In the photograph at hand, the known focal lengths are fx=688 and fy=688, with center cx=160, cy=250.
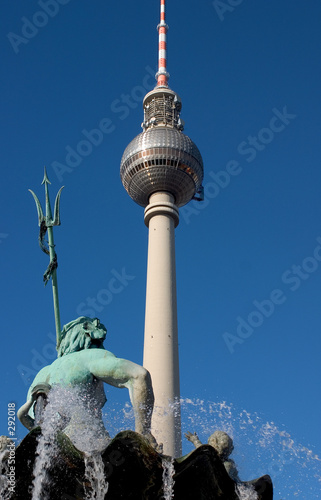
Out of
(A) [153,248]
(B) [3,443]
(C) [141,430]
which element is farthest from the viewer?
(A) [153,248]

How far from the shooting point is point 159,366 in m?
35.9


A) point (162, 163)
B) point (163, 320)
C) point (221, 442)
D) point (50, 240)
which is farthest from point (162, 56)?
point (221, 442)

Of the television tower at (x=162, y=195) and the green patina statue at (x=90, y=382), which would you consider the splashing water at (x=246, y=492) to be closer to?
the green patina statue at (x=90, y=382)

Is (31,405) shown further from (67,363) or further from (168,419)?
(168,419)

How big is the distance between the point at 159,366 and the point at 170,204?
12.1 m

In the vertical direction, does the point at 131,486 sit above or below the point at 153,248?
below

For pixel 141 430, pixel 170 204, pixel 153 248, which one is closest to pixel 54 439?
pixel 141 430

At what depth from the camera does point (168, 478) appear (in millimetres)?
7117

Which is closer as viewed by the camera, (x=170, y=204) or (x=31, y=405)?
(x=31, y=405)

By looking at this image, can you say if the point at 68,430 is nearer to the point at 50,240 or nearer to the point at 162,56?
the point at 50,240

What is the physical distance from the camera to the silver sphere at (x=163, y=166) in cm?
4616

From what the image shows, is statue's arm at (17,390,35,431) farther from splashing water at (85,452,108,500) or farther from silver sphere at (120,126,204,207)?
silver sphere at (120,126,204,207)

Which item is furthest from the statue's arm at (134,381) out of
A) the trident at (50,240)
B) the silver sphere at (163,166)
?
the silver sphere at (163,166)

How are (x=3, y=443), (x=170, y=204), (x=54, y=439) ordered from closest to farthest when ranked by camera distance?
1. (x=54, y=439)
2. (x=3, y=443)
3. (x=170, y=204)
